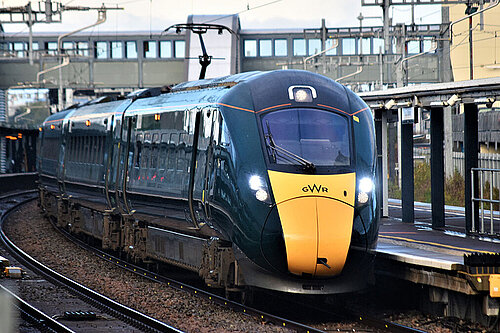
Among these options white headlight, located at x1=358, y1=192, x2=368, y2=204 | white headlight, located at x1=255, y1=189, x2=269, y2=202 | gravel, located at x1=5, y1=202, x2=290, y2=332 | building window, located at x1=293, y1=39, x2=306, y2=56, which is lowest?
gravel, located at x1=5, y1=202, x2=290, y2=332

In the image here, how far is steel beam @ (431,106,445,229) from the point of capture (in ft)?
58.4

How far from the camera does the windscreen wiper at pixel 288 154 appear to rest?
11414 millimetres

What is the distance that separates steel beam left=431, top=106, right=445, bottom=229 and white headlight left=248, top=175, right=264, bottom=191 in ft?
24.0

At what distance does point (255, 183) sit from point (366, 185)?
5.22 feet

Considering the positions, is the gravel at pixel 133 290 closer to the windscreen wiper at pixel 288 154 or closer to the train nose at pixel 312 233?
the train nose at pixel 312 233

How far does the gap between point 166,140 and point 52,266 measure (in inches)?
223

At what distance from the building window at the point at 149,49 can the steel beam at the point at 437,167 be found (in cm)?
4686

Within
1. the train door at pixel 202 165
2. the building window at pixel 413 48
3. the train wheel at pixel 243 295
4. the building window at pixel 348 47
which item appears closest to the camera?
the train wheel at pixel 243 295

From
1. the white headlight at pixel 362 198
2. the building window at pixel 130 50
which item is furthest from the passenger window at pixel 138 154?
the building window at pixel 130 50

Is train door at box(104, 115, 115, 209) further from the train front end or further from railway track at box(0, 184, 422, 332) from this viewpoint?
the train front end

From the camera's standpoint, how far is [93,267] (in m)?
18.9

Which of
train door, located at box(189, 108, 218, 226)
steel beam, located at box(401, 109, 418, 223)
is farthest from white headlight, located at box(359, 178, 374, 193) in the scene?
steel beam, located at box(401, 109, 418, 223)

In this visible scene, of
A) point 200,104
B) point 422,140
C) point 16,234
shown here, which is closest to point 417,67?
point 422,140

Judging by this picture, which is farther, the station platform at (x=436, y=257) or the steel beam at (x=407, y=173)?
the steel beam at (x=407, y=173)
